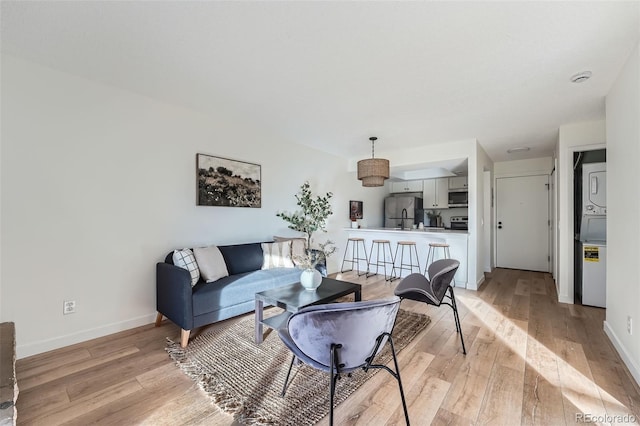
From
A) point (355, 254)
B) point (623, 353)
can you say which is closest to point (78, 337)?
point (355, 254)

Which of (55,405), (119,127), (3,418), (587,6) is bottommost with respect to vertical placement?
(55,405)

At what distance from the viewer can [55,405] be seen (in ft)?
5.68

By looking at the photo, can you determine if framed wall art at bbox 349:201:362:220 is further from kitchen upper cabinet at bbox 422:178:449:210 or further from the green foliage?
kitchen upper cabinet at bbox 422:178:449:210

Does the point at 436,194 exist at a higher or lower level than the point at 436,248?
higher

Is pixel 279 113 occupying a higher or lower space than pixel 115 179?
→ higher

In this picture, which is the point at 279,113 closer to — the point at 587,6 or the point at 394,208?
the point at 587,6

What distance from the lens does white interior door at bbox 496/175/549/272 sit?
5.71 m

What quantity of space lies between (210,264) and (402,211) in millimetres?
5071

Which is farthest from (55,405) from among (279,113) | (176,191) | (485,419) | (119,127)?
(279,113)

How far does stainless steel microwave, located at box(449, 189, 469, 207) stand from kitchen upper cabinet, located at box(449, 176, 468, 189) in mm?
139

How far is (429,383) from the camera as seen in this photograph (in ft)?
6.40

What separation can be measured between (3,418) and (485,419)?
2374 millimetres

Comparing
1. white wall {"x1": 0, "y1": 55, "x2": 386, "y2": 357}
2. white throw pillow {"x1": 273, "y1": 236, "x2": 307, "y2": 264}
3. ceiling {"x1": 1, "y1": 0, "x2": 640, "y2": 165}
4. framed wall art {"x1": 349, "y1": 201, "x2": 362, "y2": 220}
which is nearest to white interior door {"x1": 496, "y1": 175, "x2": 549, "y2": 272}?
ceiling {"x1": 1, "y1": 0, "x2": 640, "y2": 165}

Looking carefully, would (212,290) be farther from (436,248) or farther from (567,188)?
(567,188)
